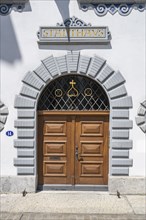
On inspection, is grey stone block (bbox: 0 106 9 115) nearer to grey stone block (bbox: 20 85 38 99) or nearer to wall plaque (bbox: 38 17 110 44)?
grey stone block (bbox: 20 85 38 99)

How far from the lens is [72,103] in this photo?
25.6 feet

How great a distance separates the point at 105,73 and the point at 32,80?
1.88 meters

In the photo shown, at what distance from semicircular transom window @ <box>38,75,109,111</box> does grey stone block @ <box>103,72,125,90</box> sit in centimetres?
27

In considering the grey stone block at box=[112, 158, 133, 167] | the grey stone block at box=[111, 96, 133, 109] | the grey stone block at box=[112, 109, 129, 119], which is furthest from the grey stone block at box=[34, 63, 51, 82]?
the grey stone block at box=[112, 158, 133, 167]

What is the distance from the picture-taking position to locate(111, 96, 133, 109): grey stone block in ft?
24.6

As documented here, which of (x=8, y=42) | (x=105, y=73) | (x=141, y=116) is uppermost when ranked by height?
(x=8, y=42)

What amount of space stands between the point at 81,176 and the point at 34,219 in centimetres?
213

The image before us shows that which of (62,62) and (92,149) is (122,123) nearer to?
(92,149)

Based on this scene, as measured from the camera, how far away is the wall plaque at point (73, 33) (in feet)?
24.3

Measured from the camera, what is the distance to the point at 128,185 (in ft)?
24.8

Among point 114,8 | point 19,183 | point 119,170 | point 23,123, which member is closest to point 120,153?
point 119,170

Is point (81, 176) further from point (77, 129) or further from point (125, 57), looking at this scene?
point (125, 57)

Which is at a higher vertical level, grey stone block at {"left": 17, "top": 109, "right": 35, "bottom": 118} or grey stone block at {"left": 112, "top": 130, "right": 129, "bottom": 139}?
grey stone block at {"left": 17, "top": 109, "right": 35, "bottom": 118}

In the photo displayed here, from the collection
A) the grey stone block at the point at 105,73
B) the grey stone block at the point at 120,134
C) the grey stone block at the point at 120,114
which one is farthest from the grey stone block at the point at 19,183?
the grey stone block at the point at 105,73
